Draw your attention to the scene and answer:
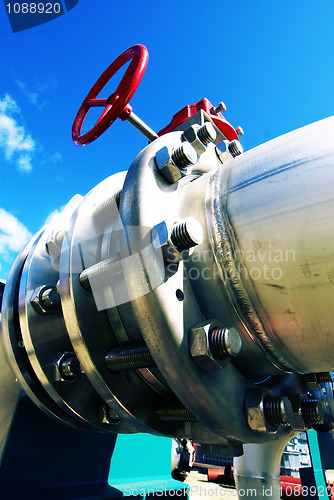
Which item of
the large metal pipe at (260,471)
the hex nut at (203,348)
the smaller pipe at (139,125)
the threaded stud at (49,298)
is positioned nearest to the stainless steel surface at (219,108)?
the smaller pipe at (139,125)

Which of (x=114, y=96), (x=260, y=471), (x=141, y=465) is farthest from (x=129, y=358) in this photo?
(x=260, y=471)

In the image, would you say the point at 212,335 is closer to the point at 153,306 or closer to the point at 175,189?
the point at 153,306

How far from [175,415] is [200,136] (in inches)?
20.6

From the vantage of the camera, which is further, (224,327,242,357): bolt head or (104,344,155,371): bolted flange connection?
(104,344,155,371): bolted flange connection

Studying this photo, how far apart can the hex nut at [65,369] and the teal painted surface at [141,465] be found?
1.20 ft

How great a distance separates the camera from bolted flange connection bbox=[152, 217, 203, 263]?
0.49 meters

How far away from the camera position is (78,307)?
63 cm

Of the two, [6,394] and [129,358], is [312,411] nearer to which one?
[129,358]

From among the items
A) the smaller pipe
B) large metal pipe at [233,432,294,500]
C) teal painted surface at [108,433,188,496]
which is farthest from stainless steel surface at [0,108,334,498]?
large metal pipe at [233,432,294,500]

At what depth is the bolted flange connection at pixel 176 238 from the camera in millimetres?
492

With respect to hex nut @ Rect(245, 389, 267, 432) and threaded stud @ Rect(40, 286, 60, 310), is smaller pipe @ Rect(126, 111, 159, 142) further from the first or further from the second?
hex nut @ Rect(245, 389, 267, 432)

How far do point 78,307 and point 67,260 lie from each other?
10 centimetres

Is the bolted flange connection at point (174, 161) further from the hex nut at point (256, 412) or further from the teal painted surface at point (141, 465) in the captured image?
the teal painted surface at point (141, 465)

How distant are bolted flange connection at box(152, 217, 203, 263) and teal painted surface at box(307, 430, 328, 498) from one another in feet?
6.66
